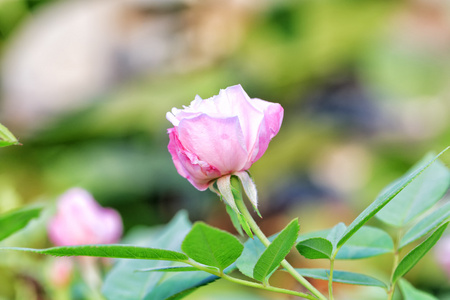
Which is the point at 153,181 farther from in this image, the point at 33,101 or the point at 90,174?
the point at 33,101

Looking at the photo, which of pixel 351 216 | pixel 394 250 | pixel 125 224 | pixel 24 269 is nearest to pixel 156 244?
pixel 394 250

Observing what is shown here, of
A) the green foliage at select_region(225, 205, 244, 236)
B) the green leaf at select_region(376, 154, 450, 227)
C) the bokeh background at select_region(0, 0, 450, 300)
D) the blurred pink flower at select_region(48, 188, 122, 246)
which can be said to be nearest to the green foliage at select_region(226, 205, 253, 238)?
the green foliage at select_region(225, 205, 244, 236)

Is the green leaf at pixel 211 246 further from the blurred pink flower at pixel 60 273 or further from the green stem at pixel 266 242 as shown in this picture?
the blurred pink flower at pixel 60 273

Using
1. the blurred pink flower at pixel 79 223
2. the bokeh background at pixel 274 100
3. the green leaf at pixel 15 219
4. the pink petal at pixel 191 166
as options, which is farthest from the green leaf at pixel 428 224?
the bokeh background at pixel 274 100

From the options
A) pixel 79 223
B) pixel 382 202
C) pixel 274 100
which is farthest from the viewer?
pixel 274 100

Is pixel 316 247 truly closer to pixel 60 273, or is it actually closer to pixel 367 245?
pixel 367 245

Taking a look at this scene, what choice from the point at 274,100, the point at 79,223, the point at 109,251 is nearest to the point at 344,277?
the point at 109,251
